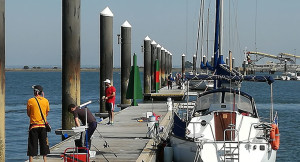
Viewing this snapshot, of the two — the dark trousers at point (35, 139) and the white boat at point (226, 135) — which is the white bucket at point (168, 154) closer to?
the white boat at point (226, 135)

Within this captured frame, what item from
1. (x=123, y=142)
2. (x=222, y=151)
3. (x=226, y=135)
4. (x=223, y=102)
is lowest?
(x=123, y=142)

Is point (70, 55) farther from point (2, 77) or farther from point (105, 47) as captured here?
point (105, 47)

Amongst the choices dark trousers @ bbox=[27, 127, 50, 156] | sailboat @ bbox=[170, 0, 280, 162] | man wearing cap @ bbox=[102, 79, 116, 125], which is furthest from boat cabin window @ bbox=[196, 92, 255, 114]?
dark trousers @ bbox=[27, 127, 50, 156]

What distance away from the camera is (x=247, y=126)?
16.1 metres

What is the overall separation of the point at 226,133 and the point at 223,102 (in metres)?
2.05

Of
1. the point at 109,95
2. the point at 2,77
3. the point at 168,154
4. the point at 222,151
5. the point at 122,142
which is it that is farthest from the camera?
the point at 109,95

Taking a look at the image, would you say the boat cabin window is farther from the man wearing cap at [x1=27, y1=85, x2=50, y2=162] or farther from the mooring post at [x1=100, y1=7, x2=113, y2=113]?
the mooring post at [x1=100, y1=7, x2=113, y2=113]

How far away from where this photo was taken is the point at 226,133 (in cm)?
1583

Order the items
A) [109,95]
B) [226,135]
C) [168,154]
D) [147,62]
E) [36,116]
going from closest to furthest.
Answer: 1. [36,116]
2. [226,135]
3. [168,154]
4. [109,95]
5. [147,62]

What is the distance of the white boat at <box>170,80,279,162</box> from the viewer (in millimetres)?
15117

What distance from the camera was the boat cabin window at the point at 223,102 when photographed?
1717cm

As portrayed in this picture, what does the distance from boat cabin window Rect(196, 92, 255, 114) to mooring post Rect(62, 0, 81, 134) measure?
3841 mm

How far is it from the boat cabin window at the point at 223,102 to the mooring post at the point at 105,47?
32.5ft

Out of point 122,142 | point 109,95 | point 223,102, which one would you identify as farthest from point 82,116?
point 109,95
